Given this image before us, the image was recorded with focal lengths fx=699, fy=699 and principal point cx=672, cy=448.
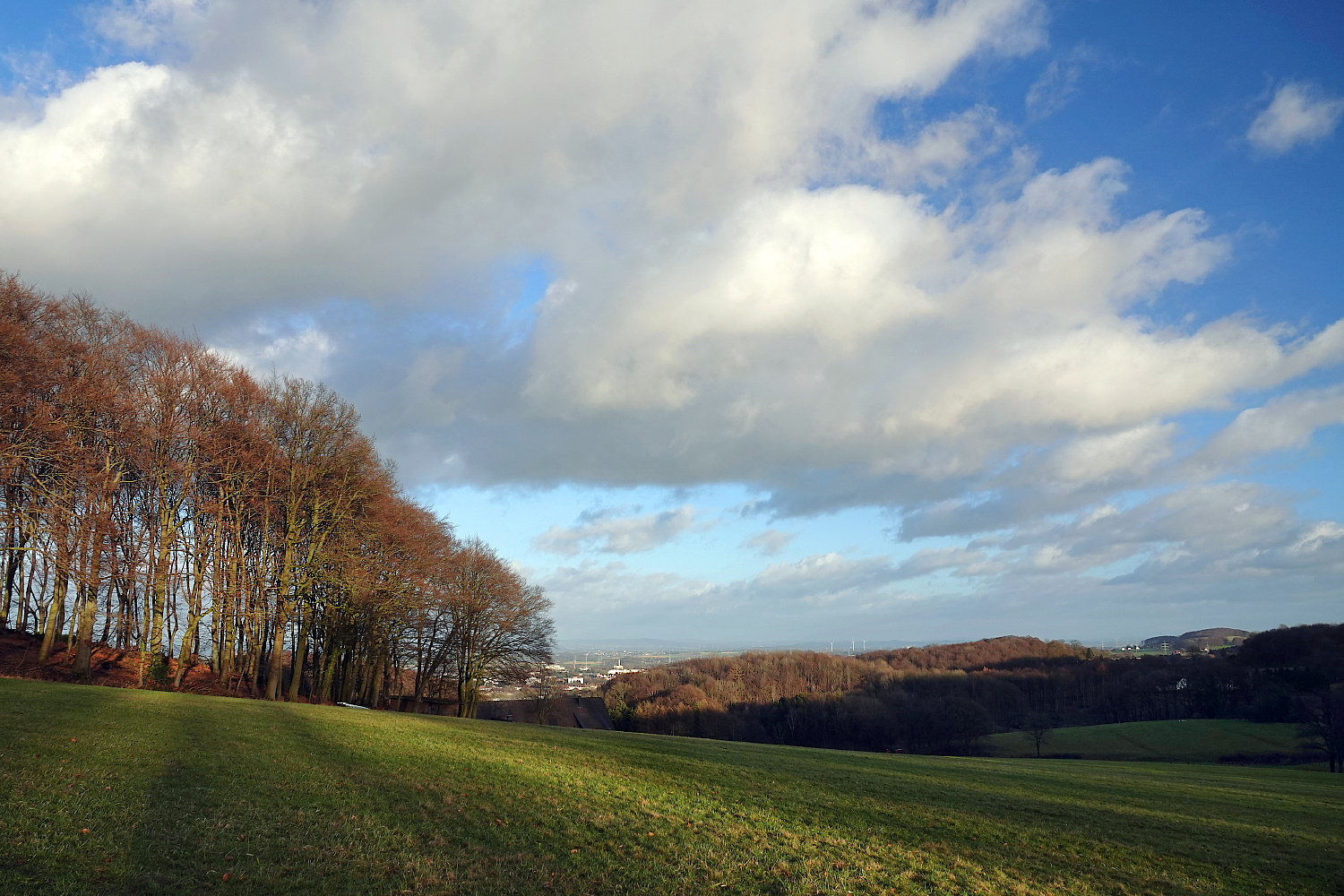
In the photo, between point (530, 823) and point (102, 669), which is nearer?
point (530, 823)

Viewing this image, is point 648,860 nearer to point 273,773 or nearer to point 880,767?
point 273,773

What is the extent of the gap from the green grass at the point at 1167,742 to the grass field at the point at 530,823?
2444 inches

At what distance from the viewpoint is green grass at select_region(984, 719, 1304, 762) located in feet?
226

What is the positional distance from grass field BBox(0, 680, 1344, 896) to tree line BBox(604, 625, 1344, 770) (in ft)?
204

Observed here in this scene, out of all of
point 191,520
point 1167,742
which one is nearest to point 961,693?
point 1167,742

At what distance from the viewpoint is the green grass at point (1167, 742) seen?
68.8m

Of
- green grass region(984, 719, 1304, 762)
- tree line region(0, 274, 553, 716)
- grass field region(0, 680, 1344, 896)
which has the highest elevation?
tree line region(0, 274, 553, 716)

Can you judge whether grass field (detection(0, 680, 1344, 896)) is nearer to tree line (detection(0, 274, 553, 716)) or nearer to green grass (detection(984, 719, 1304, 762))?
tree line (detection(0, 274, 553, 716))

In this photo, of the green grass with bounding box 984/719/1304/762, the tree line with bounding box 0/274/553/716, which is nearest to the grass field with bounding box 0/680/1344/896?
the tree line with bounding box 0/274/553/716

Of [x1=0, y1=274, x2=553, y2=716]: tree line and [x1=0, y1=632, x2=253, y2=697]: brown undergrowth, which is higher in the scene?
[x1=0, y1=274, x2=553, y2=716]: tree line

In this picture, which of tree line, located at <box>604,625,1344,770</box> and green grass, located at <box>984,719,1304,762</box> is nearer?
green grass, located at <box>984,719,1304,762</box>

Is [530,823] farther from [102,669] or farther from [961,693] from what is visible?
[961,693]

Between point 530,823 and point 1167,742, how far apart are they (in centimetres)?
8755

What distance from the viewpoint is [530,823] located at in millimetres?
11281
